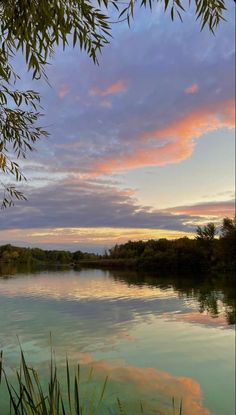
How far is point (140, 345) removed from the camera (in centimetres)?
1333

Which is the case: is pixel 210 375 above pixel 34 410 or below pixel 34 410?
below

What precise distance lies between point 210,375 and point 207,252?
5627cm

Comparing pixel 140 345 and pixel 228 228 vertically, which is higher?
pixel 228 228

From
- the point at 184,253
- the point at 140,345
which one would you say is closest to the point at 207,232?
the point at 184,253

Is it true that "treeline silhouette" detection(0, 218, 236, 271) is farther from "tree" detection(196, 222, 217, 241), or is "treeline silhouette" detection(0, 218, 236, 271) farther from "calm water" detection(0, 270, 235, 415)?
"calm water" detection(0, 270, 235, 415)

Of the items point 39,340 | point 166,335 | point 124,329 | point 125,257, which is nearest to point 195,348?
point 166,335

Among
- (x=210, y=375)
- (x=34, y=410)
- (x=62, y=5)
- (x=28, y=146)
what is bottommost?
(x=210, y=375)

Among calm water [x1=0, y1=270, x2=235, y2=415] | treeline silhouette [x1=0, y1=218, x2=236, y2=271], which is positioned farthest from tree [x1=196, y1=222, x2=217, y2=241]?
calm water [x1=0, y1=270, x2=235, y2=415]

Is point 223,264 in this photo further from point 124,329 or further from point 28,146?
point 28,146

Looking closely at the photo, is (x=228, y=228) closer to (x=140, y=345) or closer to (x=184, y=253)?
(x=184, y=253)

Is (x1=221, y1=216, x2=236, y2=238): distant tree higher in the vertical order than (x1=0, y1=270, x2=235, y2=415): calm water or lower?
higher

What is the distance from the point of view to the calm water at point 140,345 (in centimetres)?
895

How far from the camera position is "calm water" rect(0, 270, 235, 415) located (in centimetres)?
895

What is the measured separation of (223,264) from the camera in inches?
2352
